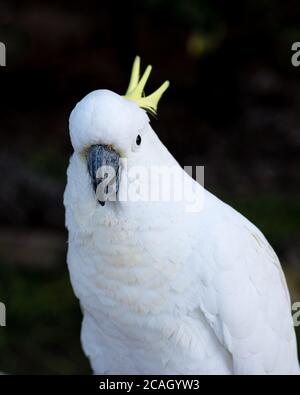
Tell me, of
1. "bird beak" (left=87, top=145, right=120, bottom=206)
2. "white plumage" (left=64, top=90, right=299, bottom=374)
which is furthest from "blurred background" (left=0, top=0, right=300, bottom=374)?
"bird beak" (left=87, top=145, right=120, bottom=206)

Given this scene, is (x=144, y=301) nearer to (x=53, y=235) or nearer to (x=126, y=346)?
(x=126, y=346)

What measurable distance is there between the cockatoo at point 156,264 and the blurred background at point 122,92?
1.96m

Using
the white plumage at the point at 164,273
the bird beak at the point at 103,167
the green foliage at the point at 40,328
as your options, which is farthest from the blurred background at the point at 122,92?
the bird beak at the point at 103,167

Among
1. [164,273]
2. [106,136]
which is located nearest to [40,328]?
[164,273]

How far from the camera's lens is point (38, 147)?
637cm

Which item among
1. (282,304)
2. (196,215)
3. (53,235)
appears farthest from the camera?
(53,235)

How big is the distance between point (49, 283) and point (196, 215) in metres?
2.57

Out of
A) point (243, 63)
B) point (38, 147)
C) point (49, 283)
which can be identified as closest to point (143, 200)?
point (49, 283)

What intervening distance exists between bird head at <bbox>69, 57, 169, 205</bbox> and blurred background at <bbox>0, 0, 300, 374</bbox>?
2.37 m

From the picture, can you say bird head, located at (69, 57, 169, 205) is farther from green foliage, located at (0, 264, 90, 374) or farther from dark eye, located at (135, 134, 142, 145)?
green foliage, located at (0, 264, 90, 374)

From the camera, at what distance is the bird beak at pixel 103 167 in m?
2.31

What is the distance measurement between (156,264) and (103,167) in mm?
386

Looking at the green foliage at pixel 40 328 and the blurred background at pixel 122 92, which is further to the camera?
the blurred background at pixel 122 92

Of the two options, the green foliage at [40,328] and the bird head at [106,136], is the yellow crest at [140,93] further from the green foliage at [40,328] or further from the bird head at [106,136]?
the green foliage at [40,328]
